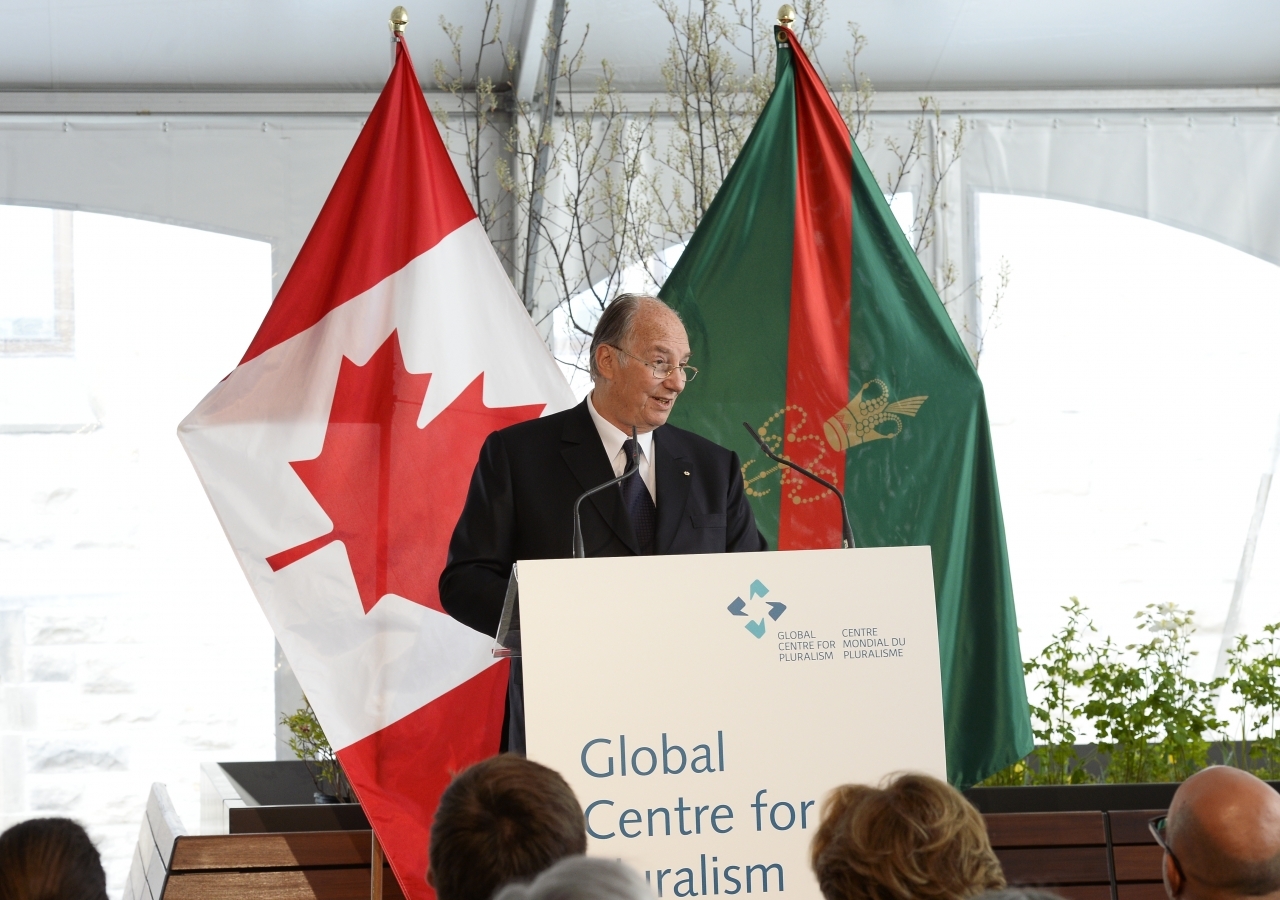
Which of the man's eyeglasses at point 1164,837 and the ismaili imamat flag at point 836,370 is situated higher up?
the ismaili imamat flag at point 836,370

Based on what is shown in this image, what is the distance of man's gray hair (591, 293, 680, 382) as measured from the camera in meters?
2.50

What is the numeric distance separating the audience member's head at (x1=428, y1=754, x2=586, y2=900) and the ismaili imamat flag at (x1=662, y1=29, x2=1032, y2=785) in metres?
1.99

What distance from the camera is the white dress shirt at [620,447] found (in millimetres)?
2455

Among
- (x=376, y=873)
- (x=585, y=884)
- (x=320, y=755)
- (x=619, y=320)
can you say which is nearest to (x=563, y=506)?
(x=619, y=320)

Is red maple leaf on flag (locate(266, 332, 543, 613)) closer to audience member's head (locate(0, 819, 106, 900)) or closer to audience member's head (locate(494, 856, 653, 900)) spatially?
audience member's head (locate(0, 819, 106, 900))

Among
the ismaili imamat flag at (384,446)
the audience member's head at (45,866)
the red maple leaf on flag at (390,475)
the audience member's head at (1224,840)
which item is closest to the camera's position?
the audience member's head at (45,866)

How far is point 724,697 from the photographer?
69.1 inches

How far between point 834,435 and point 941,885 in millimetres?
2144

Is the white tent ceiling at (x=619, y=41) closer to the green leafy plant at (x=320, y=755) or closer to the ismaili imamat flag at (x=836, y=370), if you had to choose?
the ismaili imamat flag at (x=836, y=370)

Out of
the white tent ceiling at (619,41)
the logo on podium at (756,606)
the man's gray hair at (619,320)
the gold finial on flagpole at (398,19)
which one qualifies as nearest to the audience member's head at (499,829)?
the logo on podium at (756,606)

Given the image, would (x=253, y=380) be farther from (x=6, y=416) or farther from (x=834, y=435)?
(x=6, y=416)

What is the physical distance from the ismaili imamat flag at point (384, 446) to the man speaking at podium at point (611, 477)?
618 millimetres

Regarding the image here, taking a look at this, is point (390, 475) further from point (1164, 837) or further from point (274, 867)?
point (1164, 837)

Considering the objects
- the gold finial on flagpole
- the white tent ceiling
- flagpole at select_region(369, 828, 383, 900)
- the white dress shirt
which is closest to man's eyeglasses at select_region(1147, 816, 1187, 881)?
the white dress shirt
